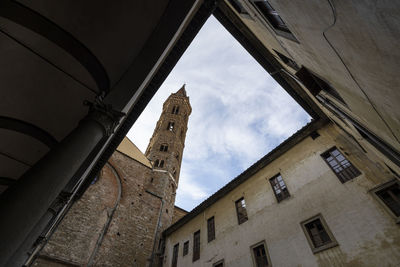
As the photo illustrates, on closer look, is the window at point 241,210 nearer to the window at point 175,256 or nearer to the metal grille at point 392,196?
the metal grille at point 392,196

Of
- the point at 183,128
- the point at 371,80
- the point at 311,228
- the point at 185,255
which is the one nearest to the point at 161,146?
the point at 183,128

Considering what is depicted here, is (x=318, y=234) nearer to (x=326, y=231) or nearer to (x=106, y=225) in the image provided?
(x=326, y=231)

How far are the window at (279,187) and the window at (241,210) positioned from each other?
6.80 feet

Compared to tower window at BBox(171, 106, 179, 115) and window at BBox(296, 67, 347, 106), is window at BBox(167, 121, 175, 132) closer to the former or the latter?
tower window at BBox(171, 106, 179, 115)

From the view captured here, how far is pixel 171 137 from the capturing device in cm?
2716

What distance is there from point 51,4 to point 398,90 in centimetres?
538

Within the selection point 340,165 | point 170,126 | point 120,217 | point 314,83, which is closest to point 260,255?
point 340,165

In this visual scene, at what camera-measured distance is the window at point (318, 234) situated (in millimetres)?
6715

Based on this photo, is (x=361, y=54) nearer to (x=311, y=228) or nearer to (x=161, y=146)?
(x=311, y=228)

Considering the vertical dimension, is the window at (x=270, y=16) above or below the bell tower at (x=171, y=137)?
below

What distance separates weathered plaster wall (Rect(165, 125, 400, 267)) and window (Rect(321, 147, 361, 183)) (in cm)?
18

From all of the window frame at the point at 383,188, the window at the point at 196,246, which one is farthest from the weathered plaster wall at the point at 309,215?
the window at the point at 196,246

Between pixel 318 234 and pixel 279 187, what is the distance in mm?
2719

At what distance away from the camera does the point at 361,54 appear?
218 centimetres
